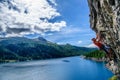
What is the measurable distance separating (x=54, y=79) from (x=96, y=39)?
116418mm

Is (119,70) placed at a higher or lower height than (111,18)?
lower

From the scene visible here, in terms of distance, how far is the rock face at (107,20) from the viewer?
26.6 meters

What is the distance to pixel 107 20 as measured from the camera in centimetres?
2981

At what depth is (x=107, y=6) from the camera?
2814 centimetres

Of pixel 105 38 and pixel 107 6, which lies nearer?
pixel 107 6

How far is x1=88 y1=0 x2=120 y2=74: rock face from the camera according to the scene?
87.4 ft

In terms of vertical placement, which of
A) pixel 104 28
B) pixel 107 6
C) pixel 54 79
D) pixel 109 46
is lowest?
pixel 54 79

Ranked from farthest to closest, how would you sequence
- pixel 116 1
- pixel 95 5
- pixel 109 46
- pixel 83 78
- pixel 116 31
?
pixel 83 78
pixel 109 46
pixel 95 5
pixel 116 31
pixel 116 1

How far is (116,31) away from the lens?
27.8 metres

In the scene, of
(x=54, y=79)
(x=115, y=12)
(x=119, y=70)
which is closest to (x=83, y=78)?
(x=54, y=79)

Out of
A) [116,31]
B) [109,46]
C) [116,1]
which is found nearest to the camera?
[116,1]

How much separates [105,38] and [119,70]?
15.3 feet

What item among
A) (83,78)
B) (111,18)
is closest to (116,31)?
(111,18)

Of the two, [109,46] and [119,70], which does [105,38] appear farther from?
[119,70]
